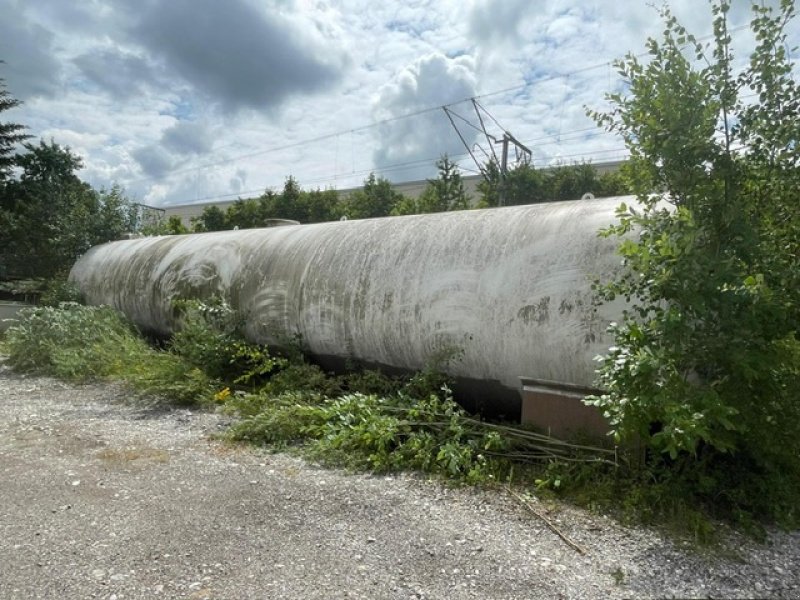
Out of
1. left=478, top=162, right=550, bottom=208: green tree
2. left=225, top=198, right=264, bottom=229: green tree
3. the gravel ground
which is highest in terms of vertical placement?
left=478, top=162, right=550, bottom=208: green tree

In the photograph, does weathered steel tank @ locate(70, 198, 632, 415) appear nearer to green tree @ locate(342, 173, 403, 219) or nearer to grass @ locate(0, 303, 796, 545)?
grass @ locate(0, 303, 796, 545)

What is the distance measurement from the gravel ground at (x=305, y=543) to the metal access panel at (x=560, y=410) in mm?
691

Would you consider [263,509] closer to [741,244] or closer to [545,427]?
[545,427]

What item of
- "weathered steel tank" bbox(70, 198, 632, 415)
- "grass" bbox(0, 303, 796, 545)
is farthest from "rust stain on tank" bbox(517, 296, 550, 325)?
"grass" bbox(0, 303, 796, 545)

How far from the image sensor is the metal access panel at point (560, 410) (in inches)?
155

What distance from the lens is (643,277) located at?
3.34 m

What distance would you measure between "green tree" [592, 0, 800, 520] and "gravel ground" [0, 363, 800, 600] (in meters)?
0.57

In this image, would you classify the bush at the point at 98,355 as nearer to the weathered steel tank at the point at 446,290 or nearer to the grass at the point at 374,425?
the grass at the point at 374,425

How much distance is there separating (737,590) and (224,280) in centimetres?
664

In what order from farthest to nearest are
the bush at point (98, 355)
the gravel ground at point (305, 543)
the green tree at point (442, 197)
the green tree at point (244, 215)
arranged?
the green tree at point (244, 215) → the green tree at point (442, 197) → the bush at point (98, 355) → the gravel ground at point (305, 543)

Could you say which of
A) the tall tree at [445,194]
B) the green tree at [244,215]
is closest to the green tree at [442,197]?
the tall tree at [445,194]

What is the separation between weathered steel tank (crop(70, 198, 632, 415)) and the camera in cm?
435

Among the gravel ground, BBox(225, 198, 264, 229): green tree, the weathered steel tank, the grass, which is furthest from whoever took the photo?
BBox(225, 198, 264, 229): green tree

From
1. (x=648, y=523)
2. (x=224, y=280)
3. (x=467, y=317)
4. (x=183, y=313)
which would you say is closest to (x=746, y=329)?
(x=648, y=523)
